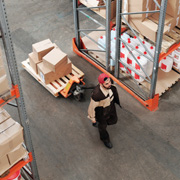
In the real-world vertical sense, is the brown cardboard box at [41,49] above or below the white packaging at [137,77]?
above

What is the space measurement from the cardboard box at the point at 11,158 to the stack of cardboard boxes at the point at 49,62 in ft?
11.3

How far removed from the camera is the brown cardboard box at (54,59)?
8273 mm

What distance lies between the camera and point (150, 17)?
732 centimetres

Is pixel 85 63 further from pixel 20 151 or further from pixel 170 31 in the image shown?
pixel 20 151

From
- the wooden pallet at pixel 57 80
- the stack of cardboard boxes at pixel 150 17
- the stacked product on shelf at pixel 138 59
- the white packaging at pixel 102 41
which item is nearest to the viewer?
the stack of cardboard boxes at pixel 150 17

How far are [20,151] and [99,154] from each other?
2643 mm

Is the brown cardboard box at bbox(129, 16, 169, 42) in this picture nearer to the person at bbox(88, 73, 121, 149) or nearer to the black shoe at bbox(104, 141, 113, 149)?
the person at bbox(88, 73, 121, 149)

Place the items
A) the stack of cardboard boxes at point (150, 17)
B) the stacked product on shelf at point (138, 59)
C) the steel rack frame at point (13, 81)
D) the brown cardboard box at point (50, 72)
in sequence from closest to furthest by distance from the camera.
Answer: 1. the steel rack frame at point (13, 81)
2. the stack of cardboard boxes at point (150, 17)
3. the stacked product on shelf at point (138, 59)
4. the brown cardboard box at point (50, 72)

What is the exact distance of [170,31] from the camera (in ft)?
24.6

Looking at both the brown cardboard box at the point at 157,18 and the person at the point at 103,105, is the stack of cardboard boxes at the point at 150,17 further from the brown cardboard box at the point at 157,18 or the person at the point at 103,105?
the person at the point at 103,105

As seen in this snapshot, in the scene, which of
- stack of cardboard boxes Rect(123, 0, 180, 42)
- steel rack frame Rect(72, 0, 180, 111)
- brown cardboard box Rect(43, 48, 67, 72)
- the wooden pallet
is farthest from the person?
brown cardboard box Rect(43, 48, 67, 72)

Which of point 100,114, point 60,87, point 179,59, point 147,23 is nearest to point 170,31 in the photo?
point 147,23

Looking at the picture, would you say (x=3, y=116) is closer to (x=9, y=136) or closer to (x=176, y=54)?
(x=9, y=136)

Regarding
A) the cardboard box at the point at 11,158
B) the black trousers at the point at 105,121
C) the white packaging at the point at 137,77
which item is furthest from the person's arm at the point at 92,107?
the white packaging at the point at 137,77
